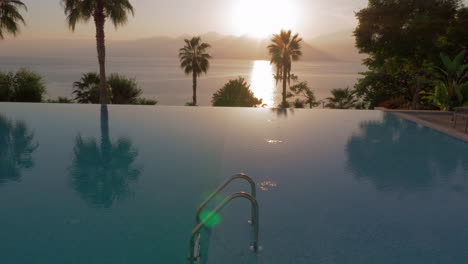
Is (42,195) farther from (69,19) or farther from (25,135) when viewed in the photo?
(69,19)

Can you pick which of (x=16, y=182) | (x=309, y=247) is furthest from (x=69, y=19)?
(x=309, y=247)

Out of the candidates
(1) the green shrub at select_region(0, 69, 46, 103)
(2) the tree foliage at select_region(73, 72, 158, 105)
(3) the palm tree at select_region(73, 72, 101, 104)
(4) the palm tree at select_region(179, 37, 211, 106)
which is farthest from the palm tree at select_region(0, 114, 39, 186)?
(4) the palm tree at select_region(179, 37, 211, 106)

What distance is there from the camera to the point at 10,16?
80.6ft

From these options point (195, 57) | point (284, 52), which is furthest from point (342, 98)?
point (195, 57)

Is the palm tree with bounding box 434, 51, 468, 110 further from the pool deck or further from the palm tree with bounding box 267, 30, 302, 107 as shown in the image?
the palm tree with bounding box 267, 30, 302, 107

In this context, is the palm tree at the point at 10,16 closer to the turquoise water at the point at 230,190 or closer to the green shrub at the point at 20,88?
the green shrub at the point at 20,88

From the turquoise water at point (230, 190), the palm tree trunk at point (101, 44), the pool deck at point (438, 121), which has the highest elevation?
the palm tree trunk at point (101, 44)

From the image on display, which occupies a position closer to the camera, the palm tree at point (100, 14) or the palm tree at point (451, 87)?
the palm tree at point (451, 87)

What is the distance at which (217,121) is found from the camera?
17875 mm

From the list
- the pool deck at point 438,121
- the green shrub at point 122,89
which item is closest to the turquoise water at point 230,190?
the pool deck at point 438,121

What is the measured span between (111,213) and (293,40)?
3521 centimetres

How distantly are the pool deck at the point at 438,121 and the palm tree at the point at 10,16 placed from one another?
23.2m

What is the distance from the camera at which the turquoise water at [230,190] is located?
556 cm

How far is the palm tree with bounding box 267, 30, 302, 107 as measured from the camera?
128 feet
